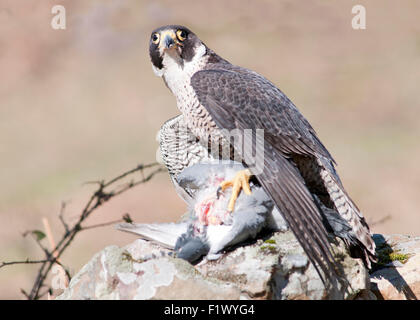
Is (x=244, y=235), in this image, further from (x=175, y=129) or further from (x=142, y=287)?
(x=175, y=129)

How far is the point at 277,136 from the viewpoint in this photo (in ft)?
12.7

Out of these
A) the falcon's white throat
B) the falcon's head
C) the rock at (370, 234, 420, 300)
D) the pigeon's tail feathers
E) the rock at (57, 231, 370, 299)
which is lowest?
the rock at (370, 234, 420, 300)

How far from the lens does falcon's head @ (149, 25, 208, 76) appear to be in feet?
14.3

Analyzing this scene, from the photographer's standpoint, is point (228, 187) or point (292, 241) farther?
point (228, 187)

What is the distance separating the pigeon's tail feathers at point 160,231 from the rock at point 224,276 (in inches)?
12.8

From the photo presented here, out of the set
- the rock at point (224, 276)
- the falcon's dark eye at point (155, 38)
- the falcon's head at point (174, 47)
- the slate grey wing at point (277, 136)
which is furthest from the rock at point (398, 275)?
the falcon's dark eye at point (155, 38)

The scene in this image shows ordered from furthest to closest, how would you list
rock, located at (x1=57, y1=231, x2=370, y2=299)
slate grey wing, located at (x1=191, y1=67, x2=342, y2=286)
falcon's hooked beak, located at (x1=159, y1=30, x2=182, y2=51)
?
falcon's hooked beak, located at (x1=159, y1=30, x2=182, y2=51), slate grey wing, located at (x1=191, y1=67, x2=342, y2=286), rock, located at (x1=57, y1=231, x2=370, y2=299)

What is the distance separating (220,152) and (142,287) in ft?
4.84

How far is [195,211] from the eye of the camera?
3639mm

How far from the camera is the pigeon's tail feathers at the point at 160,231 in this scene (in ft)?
11.8

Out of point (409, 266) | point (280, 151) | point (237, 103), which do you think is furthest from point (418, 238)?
point (237, 103)

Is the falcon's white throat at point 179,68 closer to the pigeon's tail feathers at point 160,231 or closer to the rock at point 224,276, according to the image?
the pigeon's tail feathers at point 160,231

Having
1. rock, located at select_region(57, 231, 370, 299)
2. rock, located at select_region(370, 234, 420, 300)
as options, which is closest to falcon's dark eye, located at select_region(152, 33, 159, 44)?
rock, located at select_region(57, 231, 370, 299)

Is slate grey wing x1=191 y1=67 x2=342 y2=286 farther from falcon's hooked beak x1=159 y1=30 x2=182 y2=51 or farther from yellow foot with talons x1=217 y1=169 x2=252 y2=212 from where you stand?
falcon's hooked beak x1=159 y1=30 x2=182 y2=51
